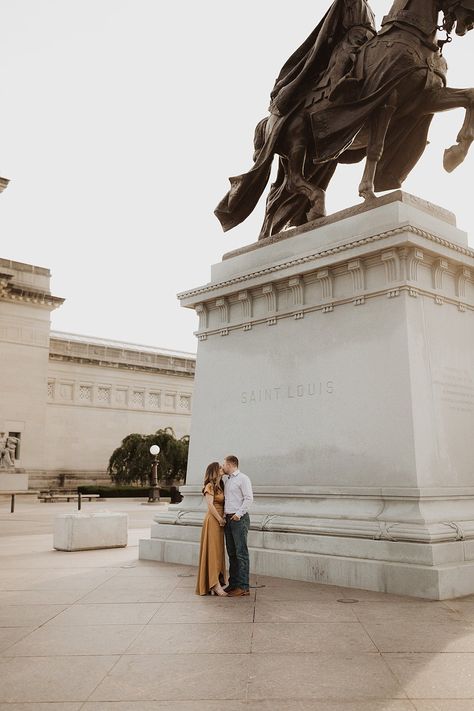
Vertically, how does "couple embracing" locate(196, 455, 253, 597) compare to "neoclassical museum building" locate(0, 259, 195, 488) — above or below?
below

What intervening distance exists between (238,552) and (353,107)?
7.14m

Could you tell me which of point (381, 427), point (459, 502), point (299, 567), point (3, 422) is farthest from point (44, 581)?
point (3, 422)

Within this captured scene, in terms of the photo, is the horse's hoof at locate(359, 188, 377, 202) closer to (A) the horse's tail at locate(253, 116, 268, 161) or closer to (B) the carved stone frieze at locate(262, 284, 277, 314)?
(B) the carved stone frieze at locate(262, 284, 277, 314)

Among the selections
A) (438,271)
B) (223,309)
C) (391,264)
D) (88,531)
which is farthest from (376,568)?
(88,531)

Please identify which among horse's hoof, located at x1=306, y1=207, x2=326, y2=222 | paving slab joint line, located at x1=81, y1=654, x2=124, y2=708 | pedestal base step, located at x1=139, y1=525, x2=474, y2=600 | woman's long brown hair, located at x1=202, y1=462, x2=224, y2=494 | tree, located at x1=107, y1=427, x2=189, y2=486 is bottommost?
paving slab joint line, located at x1=81, y1=654, x2=124, y2=708

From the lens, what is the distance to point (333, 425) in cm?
970

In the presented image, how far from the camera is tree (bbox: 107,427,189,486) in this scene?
49781mm

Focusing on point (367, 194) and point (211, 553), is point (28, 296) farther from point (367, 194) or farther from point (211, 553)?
point (211, 553)

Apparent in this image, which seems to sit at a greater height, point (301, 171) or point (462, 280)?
point (301, 171)

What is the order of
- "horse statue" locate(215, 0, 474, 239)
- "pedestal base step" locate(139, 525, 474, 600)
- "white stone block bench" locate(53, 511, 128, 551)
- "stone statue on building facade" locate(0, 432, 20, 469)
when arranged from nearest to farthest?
"pedestal base step" locate(139, 525, 474, 600) → "horse statue" locate(215, 0, 474, 239) → "white stone block bench" locate(53, 511, 128, 551) → "stone statue on building facade" locate(0, 432, 20, 469)

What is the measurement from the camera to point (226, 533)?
8523 millimetres

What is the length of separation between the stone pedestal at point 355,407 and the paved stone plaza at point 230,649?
0.75 m

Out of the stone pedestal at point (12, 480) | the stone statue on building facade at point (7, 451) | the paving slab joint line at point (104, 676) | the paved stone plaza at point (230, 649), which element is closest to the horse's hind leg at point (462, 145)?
the paved stone plaza at point (230, 649)

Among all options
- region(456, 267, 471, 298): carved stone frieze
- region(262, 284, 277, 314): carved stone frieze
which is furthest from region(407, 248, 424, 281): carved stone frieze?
region(262, 284, 277, 314): carved stone frieze
